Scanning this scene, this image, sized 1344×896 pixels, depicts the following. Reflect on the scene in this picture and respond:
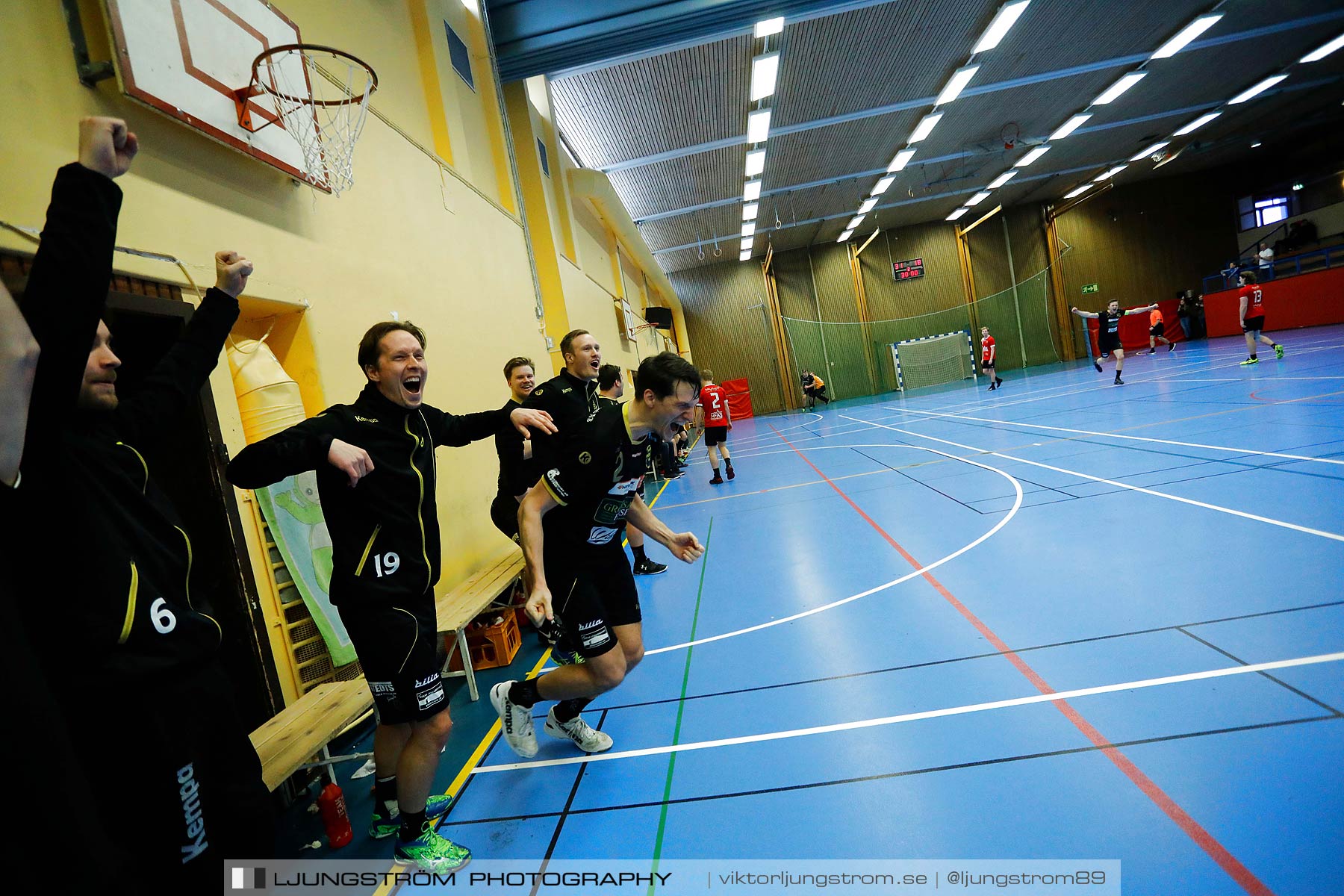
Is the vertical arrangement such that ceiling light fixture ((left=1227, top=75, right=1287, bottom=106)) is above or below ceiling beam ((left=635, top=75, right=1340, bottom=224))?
below

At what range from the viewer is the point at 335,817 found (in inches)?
110

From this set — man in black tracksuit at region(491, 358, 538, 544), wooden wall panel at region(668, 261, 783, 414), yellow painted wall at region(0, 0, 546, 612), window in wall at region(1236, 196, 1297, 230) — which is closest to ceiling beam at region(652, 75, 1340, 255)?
window in wall at region(1236, 196, 1297, 230)

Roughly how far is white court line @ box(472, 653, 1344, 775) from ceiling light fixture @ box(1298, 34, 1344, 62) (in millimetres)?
20936

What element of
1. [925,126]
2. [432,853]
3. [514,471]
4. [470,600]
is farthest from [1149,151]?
[432,853]

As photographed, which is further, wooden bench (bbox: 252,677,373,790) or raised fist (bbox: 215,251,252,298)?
wooden bench (bbox: 252,677,373,790)

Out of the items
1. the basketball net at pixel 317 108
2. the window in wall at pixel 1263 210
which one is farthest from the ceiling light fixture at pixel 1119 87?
the basketball net at pixel 317 108

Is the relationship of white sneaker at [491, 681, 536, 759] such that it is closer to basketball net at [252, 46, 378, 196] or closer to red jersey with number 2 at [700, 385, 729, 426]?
basketball net at [252, 46, 378, 196]

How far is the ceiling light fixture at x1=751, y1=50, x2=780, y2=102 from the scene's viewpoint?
1131 cm

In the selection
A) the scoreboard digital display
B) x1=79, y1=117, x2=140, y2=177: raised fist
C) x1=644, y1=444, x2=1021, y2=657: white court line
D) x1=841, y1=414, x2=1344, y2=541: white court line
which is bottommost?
x1=644, y1=444, x2=1021, y2=657: white court line

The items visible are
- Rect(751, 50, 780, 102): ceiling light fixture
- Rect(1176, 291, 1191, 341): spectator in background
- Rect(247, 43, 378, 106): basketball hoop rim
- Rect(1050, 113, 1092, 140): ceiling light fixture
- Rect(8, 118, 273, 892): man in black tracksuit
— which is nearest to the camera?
Rect(8, 118, 273, 892): man in black tracksuit

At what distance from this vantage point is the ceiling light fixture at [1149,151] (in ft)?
70.2

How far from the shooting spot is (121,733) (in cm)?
126

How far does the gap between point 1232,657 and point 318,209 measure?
5894 millimetres

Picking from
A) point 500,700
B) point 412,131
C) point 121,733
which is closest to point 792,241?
point 412,131
